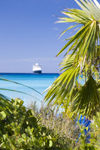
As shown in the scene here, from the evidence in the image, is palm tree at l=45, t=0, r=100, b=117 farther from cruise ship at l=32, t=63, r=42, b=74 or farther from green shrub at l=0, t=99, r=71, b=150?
cruise ship at l=32, t=63, r=42, b=74

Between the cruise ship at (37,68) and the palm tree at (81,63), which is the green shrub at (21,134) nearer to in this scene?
the palm tree at (81,63)

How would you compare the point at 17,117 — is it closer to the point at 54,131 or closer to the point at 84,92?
the point at 54,131

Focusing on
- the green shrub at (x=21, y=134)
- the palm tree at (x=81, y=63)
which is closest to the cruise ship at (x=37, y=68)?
the palm tree at (x=81, y=63)

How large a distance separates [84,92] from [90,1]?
144 centimetres

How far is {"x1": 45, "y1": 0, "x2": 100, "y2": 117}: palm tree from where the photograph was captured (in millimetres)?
3393

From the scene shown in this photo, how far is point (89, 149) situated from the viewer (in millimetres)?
2178

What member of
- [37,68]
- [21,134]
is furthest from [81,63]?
[37,68]

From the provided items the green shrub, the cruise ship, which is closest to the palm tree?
the green shrub

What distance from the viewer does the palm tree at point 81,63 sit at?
339 cm

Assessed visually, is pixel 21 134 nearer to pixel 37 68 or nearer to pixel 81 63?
pixel 81 63

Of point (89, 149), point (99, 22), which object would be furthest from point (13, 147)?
point (99, 22)

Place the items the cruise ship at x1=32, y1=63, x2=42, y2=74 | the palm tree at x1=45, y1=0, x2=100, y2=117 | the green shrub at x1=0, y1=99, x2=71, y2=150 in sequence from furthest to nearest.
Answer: the cruise ship at x1=32, y1=63, x2=42, y2=74 → the palm tree at x1=45, y1=0, x2=100, y2=117 → the green shrub at x1=0, y1=99, x2=71, y2=150

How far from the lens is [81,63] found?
11.0ft

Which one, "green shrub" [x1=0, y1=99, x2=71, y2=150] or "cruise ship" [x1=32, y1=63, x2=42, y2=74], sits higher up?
"green shrub" [x1=0, y1=99, x2=71, y2=150]
